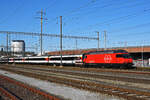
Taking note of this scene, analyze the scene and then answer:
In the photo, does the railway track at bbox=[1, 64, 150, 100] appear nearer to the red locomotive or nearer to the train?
the red locomotive

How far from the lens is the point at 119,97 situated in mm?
9883

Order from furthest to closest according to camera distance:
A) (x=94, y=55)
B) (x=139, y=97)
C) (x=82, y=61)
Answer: (x=82, y=61) < (x=94, y=55) < (x=139, y=97)

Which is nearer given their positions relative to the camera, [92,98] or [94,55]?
[92,98]

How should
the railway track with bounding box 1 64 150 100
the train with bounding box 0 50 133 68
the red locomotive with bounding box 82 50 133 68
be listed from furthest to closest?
the train with bounding box 0 50 133 68
the red locomotive with bounding box 82 50 133 68
the railway track with bounding box 1 64 150 100

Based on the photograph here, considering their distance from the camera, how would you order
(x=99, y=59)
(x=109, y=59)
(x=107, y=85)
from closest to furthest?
(x=107, y=85)
(x=109, y=59)
(x=99, y=59)

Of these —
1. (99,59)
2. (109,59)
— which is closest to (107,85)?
(109,59)

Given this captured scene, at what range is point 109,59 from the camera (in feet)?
109

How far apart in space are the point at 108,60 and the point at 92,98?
24317 millimetres

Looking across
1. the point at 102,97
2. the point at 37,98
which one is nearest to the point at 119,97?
the point at 102,97

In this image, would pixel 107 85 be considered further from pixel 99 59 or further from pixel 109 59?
pixel 99 59

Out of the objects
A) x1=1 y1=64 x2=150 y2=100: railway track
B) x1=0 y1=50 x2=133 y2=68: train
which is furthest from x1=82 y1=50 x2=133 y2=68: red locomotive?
x1=1 y1=64 x2=150 y2=100: railway track

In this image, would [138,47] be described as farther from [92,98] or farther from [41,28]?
[92,98]

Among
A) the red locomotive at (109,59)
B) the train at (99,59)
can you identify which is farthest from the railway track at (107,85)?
the train at (99,59)

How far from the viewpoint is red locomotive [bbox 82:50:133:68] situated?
31184mm
